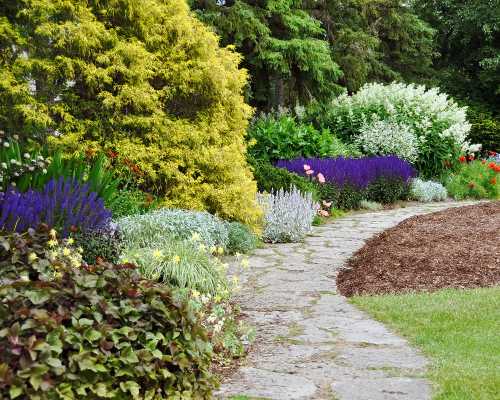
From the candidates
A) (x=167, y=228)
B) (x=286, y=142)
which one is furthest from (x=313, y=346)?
(x=286, y=142)

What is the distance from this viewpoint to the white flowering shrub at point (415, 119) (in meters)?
15.9

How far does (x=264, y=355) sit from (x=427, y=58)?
2139 centimetres

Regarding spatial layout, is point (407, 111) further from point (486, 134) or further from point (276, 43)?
point (486, 134)

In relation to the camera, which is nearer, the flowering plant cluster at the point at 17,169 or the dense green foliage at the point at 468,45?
the flowering plant cluster at the point at 17,169

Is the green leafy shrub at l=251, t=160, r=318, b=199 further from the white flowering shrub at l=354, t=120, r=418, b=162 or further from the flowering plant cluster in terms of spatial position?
the flowering plant cluster

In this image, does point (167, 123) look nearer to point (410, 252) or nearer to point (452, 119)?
point (410, 252)

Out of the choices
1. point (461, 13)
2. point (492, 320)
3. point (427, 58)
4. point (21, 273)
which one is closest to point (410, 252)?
point (492, 320)

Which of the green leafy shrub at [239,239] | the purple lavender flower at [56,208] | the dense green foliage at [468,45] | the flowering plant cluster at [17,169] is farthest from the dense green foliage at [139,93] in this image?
the dense green foliage at [468,45]

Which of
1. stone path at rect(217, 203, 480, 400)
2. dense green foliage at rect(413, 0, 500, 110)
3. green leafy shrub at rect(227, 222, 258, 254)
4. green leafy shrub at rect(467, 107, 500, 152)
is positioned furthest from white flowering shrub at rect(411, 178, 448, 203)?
dense green foliage at rect(413, 0, 500, 110)

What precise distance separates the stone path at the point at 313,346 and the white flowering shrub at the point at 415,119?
9.32 metres

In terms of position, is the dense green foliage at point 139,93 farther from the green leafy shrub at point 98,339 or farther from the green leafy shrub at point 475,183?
the green leafy shrub at point 475,183

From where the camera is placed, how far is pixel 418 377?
3762 mm

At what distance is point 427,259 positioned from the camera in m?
7.43

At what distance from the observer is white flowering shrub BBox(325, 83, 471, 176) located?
15891 millimetres
